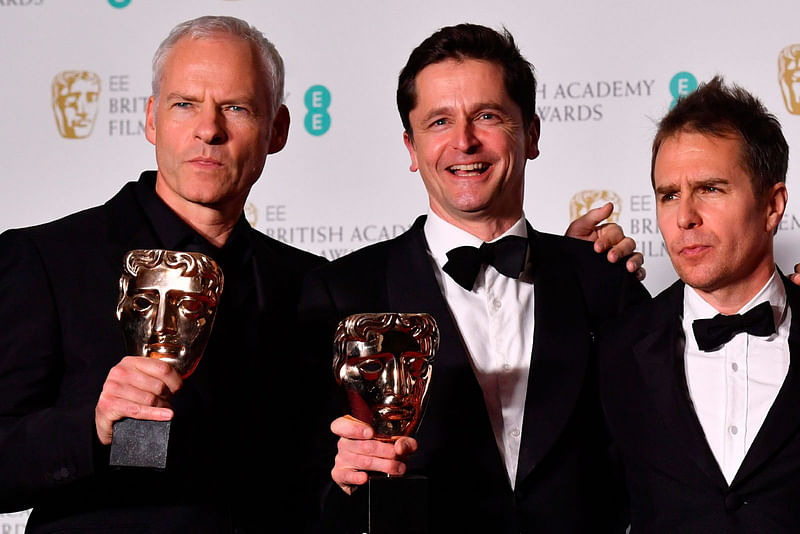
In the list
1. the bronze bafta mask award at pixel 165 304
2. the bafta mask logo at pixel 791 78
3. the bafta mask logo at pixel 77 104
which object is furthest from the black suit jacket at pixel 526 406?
the bafta mask logo at pixel 77 104

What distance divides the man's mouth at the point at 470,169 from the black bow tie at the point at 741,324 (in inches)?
22.7

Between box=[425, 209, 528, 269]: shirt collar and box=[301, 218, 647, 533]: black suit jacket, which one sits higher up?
box=[425, 209, 528, 269]: shirt collar

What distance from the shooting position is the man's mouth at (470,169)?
2377mm

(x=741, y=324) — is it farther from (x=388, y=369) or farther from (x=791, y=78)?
(x=791, y=78)

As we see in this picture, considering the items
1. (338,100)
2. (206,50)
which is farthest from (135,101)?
(206,50)

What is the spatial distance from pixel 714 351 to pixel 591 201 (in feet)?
3.59

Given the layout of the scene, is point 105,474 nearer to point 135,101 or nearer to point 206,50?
point 206,50

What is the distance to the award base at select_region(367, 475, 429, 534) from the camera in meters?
1.86

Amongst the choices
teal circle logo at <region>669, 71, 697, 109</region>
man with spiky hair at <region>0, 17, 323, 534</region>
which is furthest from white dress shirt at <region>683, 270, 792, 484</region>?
teal circle logo at <region>669, 71, 697, 109</region>

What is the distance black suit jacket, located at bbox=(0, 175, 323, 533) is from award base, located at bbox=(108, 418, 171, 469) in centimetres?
15

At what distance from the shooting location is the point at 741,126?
228cm

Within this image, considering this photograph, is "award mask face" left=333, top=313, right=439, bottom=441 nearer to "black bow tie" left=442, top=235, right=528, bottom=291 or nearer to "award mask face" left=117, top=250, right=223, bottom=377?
"award mask face" left=117, top=250, right=223, bottom=377

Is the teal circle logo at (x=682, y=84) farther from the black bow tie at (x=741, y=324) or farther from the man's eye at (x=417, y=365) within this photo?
the man's eye at (x=417, y=365)

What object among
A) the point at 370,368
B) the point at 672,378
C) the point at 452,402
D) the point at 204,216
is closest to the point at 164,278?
the point at 370,368
